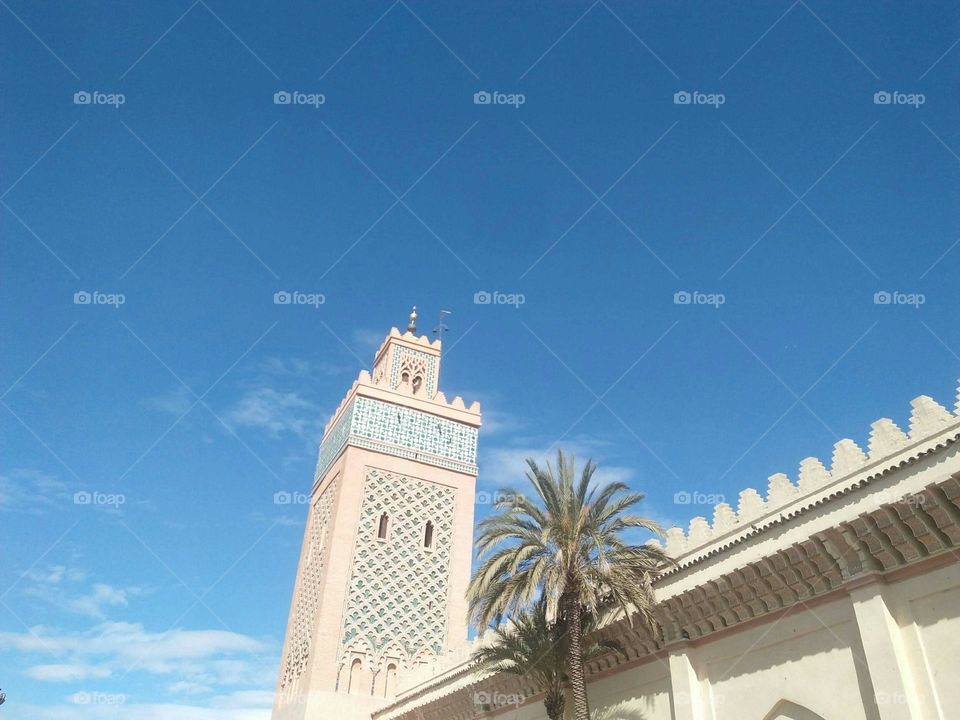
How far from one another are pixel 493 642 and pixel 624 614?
4.25 m

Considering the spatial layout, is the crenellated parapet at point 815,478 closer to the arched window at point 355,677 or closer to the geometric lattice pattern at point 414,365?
the arched window at point 355,677

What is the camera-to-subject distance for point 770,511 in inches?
451

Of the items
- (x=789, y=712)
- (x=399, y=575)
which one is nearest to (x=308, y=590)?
(x=399, y=575)

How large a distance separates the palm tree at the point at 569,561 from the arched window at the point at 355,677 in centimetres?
842

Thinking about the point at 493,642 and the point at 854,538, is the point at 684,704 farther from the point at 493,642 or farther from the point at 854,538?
the point at 493,642

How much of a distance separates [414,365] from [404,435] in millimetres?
2631

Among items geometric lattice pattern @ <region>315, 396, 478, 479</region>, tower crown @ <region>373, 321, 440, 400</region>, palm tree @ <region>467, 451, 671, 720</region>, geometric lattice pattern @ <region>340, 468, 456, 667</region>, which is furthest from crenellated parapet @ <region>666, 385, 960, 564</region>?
tower crown @ <region>373, 321, 440, 400</region>

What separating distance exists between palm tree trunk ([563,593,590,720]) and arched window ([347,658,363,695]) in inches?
359

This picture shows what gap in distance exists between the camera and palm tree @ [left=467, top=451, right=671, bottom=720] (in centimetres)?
1229

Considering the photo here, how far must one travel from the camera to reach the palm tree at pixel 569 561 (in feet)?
40.3

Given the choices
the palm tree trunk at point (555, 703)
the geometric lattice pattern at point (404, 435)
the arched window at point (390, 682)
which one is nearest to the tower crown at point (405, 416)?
the geometric lattice pattern at point (404, 435)

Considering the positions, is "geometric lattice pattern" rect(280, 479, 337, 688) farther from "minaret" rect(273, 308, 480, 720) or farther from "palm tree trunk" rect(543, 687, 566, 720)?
"palm tree trunk" rect(543, 687, 566, 720)

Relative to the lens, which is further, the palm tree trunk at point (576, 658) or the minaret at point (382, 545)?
the minaret at point (382, 545)

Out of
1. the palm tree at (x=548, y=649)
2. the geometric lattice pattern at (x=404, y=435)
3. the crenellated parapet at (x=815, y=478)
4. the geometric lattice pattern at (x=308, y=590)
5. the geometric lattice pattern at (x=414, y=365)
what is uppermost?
the geometric lattice pattern at (x=414, y=365)
